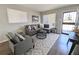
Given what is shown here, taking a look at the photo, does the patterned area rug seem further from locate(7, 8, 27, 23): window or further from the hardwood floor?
locate(7, 8, 27, 23): window

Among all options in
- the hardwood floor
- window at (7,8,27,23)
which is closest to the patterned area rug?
the hardwood floor

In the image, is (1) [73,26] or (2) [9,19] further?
(2) [9,19]

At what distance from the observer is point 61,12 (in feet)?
9.06

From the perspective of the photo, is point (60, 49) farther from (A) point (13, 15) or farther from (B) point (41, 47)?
(A) point (13, 15)

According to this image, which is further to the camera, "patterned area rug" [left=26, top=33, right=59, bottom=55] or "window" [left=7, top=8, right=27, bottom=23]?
"window" [left=7, top=8, right=27, bottom=23]

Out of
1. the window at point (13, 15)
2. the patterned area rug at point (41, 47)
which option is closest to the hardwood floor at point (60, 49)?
the patterned area rug at point (41, 47)

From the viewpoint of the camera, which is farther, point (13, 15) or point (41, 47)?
point (13, 15)

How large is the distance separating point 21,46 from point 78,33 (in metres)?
1.76

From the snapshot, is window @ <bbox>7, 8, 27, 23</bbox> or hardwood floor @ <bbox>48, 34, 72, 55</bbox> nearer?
hardwood floor @ <bbox>48, 34, 72, 55</bbox>

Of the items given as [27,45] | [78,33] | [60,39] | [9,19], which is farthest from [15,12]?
[78,33]

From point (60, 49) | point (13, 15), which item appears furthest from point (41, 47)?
point (13, 15)

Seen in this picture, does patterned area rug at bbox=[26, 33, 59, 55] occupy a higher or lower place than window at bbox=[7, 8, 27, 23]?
lower

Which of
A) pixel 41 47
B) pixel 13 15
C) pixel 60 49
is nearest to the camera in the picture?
pixel 60 49
